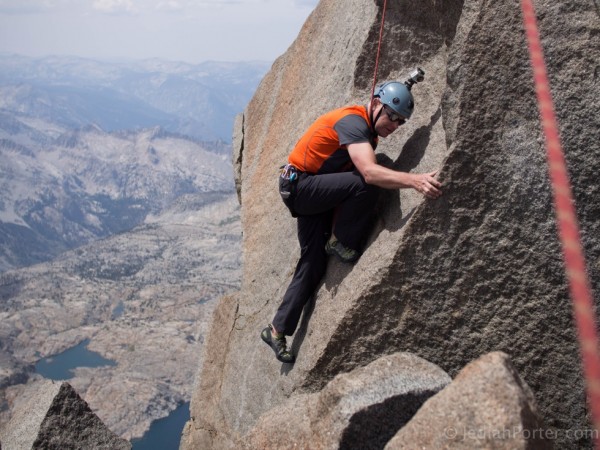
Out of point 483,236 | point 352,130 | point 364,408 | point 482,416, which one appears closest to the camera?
point 482,416

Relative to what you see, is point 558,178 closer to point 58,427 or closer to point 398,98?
point 398,98

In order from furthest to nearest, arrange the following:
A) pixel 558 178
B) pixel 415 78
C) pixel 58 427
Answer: pixel 58 427 → pixel 415 78 → pixel 558 178

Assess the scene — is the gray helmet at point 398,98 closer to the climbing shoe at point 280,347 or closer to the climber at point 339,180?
the climber at point 339,180

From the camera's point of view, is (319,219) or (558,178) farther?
(319,219)

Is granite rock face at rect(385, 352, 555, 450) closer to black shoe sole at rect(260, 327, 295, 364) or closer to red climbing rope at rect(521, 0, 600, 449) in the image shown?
red climbing rope at rect(521, 0, 600, 449)

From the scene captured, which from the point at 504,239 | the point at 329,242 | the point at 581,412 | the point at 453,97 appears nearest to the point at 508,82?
the point at 453,97

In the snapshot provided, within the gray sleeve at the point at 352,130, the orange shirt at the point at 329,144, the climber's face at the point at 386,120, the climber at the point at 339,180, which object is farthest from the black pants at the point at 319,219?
the climber's face at the point at 386,120

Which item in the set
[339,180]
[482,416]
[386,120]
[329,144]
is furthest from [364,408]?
[386,120]

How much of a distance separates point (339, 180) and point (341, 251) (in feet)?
3.84

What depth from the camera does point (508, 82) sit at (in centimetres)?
818

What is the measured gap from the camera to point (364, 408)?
23.6 feet

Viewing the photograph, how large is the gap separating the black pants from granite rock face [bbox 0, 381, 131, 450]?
15.1 ft

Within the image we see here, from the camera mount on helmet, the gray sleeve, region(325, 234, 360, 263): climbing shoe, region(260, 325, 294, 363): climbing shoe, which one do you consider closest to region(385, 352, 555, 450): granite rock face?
region(325, 234, 360, 263): climbing shoe

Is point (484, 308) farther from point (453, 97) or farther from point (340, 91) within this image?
point (340, 91)
